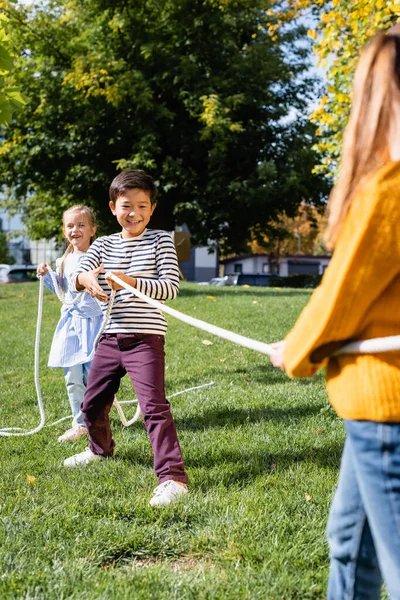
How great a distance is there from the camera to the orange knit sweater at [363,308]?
5.03 ft

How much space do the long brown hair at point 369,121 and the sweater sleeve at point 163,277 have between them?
1.88 m

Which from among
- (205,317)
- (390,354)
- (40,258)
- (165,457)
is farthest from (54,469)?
(40,258)

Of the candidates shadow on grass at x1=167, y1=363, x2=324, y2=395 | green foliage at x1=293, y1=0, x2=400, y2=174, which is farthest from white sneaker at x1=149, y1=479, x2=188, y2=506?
green foliage at x1=293, y1=0, x2=400, y2=174

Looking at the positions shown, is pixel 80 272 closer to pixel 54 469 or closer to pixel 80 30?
pixel 54 469

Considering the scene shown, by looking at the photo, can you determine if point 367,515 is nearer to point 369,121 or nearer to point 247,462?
point 369,121

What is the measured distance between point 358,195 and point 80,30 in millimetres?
17408

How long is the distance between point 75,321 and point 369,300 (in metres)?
3.48

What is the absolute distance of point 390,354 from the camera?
1595mm

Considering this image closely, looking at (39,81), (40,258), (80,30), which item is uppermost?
(80,30)

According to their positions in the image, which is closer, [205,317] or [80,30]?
[205,317]

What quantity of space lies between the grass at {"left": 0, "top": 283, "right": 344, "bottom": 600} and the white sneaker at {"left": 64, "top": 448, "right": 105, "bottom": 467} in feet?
0.25

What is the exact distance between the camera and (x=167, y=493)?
10.5 ft

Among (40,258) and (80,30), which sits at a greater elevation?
(80,30)

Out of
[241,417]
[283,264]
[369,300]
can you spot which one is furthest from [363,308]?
[283,264]
